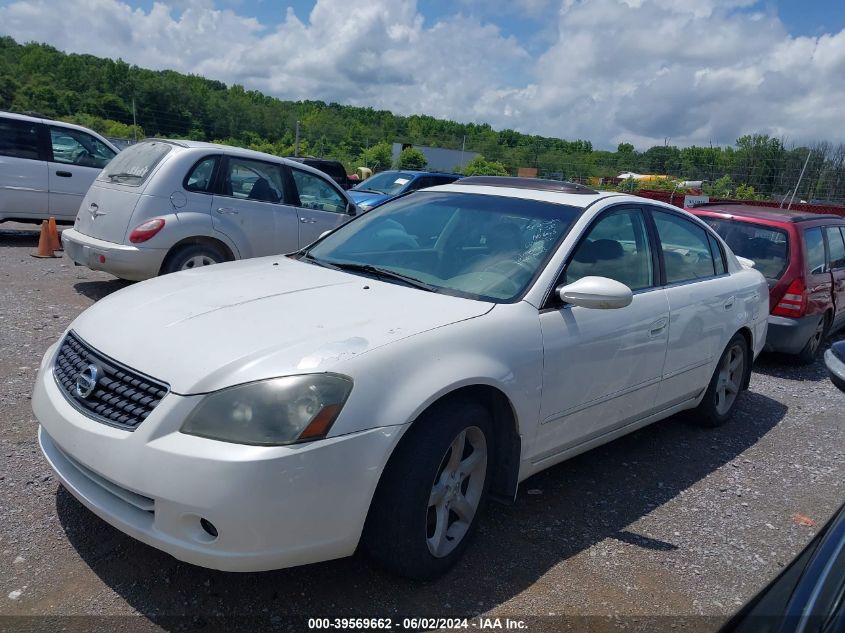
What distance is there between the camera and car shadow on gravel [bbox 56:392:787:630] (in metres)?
2.62

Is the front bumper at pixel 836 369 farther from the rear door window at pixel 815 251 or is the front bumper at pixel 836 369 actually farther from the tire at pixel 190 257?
the tire at pixel 190 257

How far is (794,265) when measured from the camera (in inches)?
268

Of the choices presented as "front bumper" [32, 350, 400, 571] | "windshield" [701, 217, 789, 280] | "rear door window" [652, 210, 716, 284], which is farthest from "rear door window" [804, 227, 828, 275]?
"front bumper" [32, 350, 400, 571]

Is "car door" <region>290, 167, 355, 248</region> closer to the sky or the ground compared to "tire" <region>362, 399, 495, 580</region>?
closer to the sky

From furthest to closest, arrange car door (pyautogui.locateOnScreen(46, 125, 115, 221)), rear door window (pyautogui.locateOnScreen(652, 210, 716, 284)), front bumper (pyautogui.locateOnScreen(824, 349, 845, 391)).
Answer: car door (pyautogui.locateOnScreen(46, 125, 115, 221)), rear door window (pyautogui.locateOnScreen(652, 210, 716, 284)), front bumper (pyautogui.locateOnScreen(824, 349, 845, 391))

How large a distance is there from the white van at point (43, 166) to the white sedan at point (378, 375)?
7.72 metres

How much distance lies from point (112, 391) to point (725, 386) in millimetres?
4204

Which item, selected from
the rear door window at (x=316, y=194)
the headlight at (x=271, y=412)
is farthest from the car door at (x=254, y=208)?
the headlight at (x=271, y=412)

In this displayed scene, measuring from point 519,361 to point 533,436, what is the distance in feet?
1.32

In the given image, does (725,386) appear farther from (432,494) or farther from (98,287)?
(98,287)

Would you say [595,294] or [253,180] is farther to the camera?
[253,180]

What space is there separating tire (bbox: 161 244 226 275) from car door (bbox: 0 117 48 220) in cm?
461

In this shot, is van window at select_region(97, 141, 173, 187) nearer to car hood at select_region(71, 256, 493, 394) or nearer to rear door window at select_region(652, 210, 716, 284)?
car hood at select_region(71, 256, 493, 394)

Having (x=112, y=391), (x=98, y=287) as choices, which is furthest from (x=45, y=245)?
(x=112, y=391)
